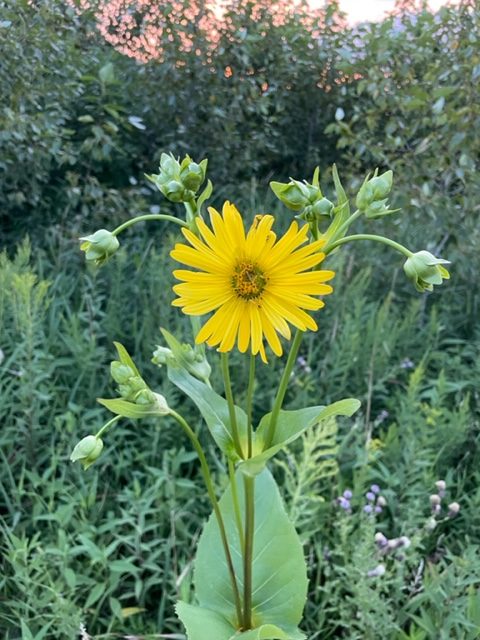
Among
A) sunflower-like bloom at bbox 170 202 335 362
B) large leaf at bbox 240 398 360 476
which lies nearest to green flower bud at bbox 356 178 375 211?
sunflower-like bloom at bbox 170 202 335 362

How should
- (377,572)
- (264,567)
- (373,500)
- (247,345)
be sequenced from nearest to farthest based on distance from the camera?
1. (247,345)
2. (264,567)
3. (377,572)
4. (373,500)

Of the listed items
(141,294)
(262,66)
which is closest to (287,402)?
(141,294)

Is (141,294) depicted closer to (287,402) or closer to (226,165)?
(287,402)

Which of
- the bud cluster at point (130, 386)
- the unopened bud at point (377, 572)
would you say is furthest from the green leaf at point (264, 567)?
the unopened bud at point (377, 572)

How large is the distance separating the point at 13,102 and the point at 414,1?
1.83m

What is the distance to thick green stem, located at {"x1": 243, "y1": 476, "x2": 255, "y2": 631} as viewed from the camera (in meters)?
0.76

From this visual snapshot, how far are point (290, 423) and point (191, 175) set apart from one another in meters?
0.31

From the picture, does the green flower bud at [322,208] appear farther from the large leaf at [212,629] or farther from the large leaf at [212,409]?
the large leaf at [212,629]

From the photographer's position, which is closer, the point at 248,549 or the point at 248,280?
the point at 248,280

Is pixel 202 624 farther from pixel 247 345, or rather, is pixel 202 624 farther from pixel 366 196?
pixel 366 196

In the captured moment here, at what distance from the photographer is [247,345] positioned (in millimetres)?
664

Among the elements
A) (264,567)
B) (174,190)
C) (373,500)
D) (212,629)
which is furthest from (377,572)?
(174,190)

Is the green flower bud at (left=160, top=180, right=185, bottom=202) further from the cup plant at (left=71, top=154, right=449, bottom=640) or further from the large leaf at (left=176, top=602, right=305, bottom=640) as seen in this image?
the large leaf at (left=176, top=602, right=305, bottom=640)

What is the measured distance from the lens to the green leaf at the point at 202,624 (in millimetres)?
776
